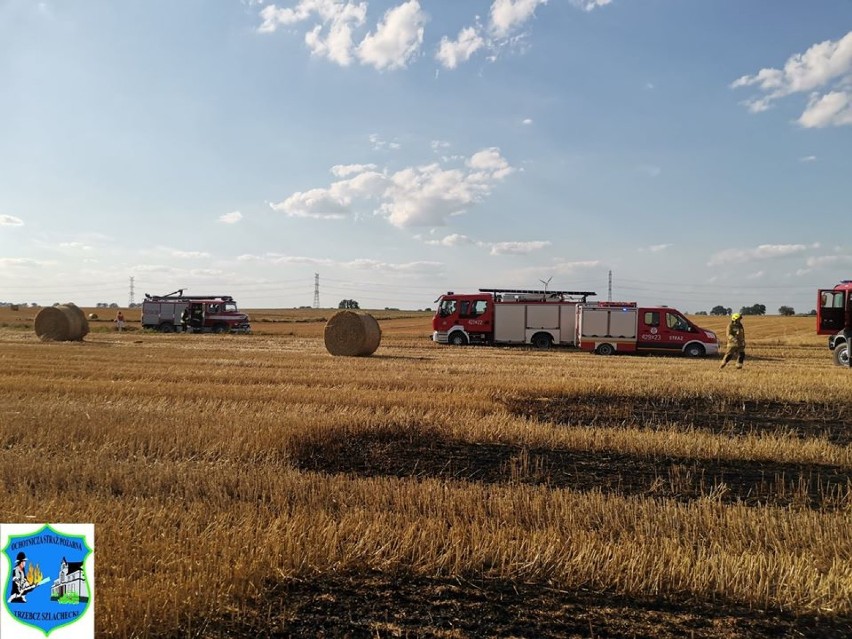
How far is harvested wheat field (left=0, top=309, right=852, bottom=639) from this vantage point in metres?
3.20

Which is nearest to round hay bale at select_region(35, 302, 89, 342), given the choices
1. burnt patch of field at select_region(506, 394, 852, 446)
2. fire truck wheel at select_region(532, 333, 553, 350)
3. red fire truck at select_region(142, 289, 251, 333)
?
red fire truck at select_region(142, 289, 251, 333)

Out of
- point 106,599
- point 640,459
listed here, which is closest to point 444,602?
point 106,599

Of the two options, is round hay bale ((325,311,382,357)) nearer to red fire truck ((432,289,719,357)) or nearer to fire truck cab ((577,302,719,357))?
red fire truck ((432,289,719,357))

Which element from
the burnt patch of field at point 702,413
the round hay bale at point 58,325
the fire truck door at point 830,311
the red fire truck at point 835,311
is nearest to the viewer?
the burnt patch of field at point 702,413

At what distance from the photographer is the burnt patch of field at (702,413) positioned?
8.67 meters

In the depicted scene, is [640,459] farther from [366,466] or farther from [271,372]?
[271,372]

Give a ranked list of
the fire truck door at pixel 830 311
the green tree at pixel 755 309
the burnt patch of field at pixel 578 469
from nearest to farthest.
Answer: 1. the burnt patch of field at pixel 578 469
2. the fire truck door at pixel 830 311
3. the green tree at pixel 755 309

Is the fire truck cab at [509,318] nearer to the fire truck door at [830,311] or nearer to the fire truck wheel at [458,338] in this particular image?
the fire truck wheel at [458,338]

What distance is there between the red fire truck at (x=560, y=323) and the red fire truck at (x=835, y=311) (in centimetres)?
484

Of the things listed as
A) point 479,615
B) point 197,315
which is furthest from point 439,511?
point 197,315

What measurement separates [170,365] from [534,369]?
8.97 m

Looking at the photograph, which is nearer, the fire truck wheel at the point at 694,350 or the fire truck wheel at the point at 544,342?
the fire truck wheel at the point at 694,350

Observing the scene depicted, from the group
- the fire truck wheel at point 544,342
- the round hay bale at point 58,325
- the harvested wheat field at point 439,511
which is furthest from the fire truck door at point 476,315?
the harvested wheat field at point 439,511

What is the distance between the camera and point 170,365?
51.0 ft
